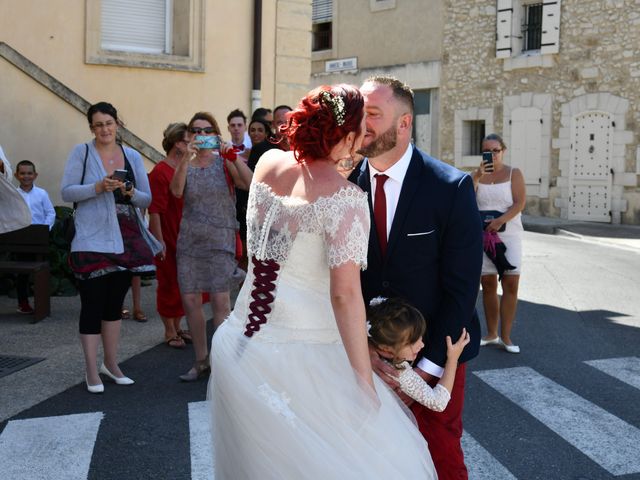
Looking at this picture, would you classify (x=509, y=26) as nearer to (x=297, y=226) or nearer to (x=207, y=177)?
(x=207, y=177)

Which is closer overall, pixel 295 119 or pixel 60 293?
pixel 295 119

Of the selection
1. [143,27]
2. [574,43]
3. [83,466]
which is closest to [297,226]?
[83,466]

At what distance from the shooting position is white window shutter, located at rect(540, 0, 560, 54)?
75.4ft

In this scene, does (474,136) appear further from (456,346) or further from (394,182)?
(456,346)

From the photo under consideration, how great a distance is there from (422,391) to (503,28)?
890 inches

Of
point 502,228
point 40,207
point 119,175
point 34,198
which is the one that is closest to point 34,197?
point 34,198

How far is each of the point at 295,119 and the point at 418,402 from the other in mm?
1115

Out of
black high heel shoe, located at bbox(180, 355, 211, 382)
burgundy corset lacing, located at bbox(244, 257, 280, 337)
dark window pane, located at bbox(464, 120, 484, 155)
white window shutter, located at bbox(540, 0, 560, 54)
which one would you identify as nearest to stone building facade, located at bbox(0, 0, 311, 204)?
black high heel shoe, located at bbox(180, 355, 211, 382)

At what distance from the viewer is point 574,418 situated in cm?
547

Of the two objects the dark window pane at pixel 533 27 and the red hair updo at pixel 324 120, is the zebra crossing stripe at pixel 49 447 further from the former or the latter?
the dark window pane at pixel 533 27

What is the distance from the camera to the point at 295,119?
267 centimetres

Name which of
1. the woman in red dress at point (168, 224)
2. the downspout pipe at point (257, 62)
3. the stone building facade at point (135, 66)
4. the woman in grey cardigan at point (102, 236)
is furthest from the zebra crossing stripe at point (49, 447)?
the downspout pipe at point (257, 62)

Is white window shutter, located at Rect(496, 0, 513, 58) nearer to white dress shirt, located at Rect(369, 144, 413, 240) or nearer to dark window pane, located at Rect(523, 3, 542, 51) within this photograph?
dark window pane, located at Rect(523, 3, 542, 51)
